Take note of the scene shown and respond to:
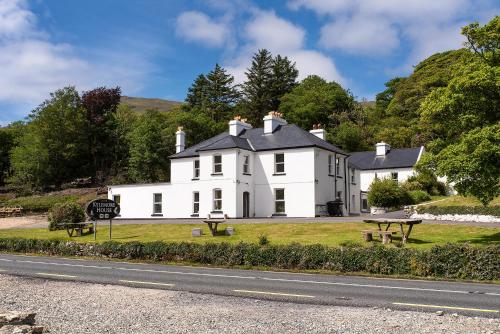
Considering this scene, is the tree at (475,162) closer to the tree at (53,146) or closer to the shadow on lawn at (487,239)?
the shadow on lawn at (487,239)

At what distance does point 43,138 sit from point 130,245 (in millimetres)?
51928

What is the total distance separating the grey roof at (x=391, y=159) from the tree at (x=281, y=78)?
1273 inches

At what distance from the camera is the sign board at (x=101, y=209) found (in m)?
30.8

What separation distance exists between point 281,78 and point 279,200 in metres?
57.2

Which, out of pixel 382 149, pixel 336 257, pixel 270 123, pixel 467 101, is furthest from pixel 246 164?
pixel 382 149

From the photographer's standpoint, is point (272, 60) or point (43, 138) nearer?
point (43, 138)

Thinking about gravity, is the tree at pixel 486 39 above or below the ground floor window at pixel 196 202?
above

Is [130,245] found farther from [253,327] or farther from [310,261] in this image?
[253,327]

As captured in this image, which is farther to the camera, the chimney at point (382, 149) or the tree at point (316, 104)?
→ the tree at point (316, 104)

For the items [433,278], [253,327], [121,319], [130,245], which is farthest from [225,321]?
[130,245]

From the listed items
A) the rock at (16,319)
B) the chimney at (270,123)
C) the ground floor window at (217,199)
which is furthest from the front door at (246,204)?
the rock at (16,319)

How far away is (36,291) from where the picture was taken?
14641 millimetres

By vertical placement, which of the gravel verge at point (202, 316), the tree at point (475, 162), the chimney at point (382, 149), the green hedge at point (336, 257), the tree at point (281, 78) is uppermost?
the tree at point (281, 78)

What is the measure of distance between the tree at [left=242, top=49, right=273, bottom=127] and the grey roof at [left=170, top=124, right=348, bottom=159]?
1693 inches
